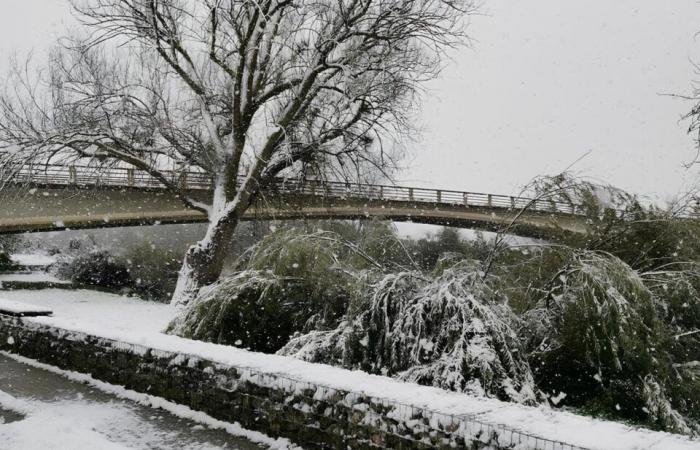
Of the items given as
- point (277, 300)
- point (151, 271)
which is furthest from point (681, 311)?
point (151, 271)

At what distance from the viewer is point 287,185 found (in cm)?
2062

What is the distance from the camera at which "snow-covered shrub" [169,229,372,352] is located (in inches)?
414

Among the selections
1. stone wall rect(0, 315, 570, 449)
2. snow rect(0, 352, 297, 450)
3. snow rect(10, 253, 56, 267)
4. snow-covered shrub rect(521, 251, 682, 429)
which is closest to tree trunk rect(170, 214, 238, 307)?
stone wall rect(0, 315, 570, 449)

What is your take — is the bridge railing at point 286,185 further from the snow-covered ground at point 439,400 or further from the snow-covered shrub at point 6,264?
the snow-covered shrub at point 6,264

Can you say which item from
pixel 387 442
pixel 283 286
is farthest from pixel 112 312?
pixel 387 442

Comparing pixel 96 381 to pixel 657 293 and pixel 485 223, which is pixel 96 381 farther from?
pixel 485 223

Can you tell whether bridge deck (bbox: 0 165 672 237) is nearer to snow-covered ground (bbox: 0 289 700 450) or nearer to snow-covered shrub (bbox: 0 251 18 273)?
snow-covered shrub (bbox: 0 251 18 273)

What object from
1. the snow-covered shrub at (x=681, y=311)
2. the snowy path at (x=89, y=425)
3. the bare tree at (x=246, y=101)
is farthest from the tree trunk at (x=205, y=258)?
the snow-covered shrub at (x=681, y=311)

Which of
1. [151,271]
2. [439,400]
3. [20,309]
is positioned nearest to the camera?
[439,400]

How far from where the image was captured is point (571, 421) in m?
4.93

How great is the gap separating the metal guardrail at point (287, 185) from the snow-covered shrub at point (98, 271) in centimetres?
564

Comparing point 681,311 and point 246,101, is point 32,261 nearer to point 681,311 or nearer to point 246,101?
point 246,101

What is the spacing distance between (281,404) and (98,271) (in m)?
30.2

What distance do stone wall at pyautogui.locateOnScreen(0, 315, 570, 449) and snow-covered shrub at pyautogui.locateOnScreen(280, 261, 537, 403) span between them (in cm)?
215
